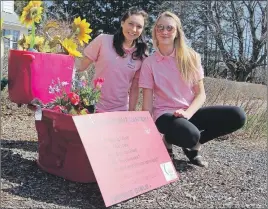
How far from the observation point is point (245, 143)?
16.8ft

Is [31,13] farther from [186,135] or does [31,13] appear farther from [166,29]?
[186,135]

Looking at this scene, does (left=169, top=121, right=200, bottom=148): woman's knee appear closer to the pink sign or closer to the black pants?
the black pants

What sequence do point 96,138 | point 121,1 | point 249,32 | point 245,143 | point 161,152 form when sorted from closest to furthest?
point 96,138 < point 161,152 < point 245,143 < point 249,32 < point 121,1

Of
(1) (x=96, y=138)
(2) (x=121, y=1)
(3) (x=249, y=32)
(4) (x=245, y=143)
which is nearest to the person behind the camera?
(1) (x=96, y=138)

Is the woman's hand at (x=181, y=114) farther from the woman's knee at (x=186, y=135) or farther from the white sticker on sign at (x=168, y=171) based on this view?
the white sticker on sign at (x=168, y=171)

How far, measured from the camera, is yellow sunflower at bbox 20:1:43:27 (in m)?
3.12

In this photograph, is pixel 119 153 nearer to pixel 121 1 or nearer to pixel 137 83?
pixel 137 83

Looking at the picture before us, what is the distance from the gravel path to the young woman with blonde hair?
11.4 inches

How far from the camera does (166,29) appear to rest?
10.9ft

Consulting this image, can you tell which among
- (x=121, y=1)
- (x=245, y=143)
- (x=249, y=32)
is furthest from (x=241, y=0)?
(x=245, y=143)

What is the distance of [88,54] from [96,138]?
1099 mm

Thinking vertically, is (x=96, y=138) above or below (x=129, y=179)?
above

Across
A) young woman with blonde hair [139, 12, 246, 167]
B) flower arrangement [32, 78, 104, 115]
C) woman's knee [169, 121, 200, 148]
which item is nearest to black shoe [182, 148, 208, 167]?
young woman with blonde hair [139, 12, 246, 167]

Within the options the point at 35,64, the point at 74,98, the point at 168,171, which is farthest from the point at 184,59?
the point at 35,64
